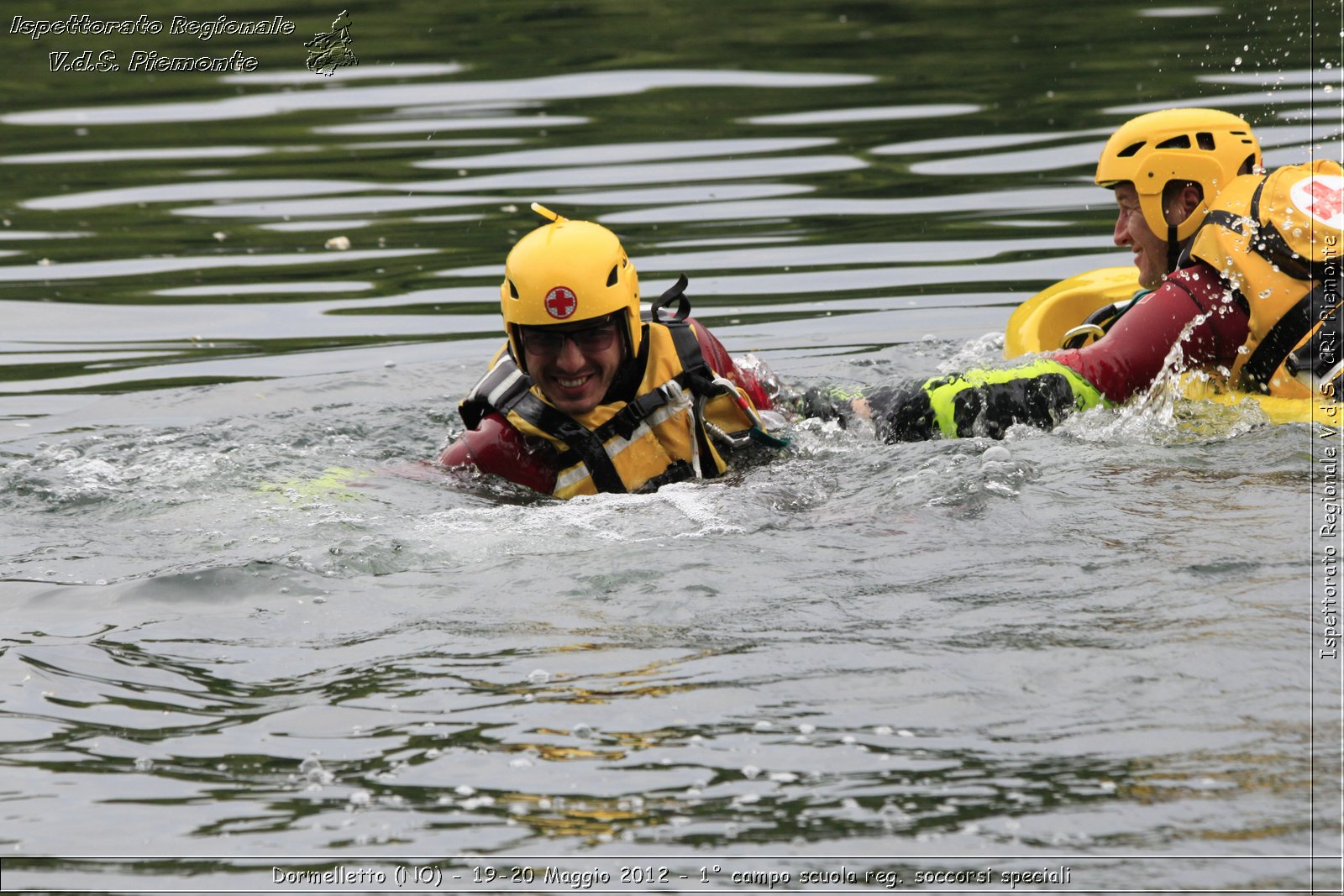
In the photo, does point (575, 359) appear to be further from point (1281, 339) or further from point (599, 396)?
point (1281, 339)

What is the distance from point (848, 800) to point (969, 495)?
2.41 metres

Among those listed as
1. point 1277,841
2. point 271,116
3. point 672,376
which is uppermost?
point 271,116

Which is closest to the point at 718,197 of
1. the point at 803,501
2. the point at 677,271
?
the point at 677,271

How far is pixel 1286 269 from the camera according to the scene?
6.97 m

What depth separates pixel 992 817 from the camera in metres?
4.11

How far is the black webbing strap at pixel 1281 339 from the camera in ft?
22.8

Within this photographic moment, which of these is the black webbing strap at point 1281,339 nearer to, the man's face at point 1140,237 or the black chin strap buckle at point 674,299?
the man's face at point 1140,237

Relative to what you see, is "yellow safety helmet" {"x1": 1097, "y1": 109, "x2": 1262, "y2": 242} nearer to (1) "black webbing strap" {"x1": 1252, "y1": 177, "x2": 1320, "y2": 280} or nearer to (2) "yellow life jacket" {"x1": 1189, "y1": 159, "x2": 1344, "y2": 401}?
(2) "yellow life jacket" {"x1": 1189, "y1": 159, "x2": 1344, "y2": 401}

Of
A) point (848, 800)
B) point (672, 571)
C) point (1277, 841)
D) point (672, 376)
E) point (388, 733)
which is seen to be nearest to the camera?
point (1277, 841)

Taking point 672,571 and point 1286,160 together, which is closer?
point 672,571

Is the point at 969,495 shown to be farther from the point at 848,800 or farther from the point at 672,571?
the point at 848,800

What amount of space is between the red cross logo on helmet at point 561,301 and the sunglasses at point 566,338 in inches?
5.3

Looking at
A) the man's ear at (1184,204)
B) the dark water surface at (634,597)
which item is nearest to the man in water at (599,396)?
the dark water surface at (634,597)

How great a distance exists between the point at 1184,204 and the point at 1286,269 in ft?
3.09
